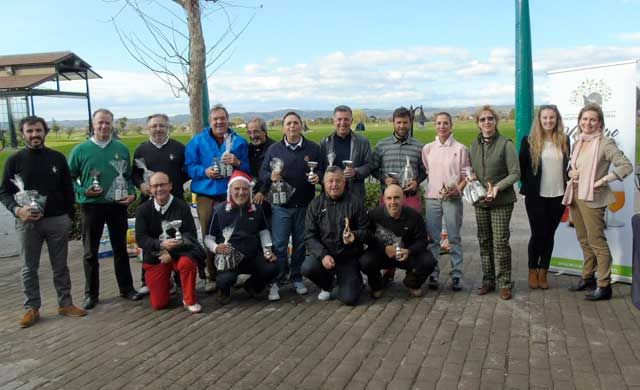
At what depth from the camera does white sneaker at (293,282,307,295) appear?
610 centimetres

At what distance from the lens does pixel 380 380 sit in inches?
150

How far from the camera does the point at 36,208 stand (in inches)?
201

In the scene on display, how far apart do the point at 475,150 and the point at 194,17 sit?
223 inches

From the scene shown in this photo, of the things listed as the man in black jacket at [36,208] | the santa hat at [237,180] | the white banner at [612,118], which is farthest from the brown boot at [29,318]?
the white banner at [612,118]

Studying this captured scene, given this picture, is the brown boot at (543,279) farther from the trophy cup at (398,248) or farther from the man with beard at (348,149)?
the man with beard at (348,149)

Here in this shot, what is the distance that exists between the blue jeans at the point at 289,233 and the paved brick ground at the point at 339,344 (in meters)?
0.37

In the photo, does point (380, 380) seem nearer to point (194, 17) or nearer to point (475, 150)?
point (475, 150)

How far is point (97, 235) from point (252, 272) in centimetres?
170

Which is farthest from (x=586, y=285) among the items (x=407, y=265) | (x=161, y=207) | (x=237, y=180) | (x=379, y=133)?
(x=379, y=133)

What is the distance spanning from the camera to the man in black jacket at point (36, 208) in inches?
204

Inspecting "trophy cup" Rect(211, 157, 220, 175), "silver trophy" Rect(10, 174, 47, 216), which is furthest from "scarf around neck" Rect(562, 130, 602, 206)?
"silver trophy" Rect(10, 174, 47, 216)

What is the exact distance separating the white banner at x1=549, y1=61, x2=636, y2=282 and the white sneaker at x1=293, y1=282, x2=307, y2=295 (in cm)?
320

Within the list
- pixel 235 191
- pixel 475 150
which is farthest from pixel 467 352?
pixel 235 191

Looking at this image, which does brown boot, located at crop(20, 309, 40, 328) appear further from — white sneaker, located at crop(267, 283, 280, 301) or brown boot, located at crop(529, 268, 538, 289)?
brown boot, located at crop(529, 268, 538, 289)
